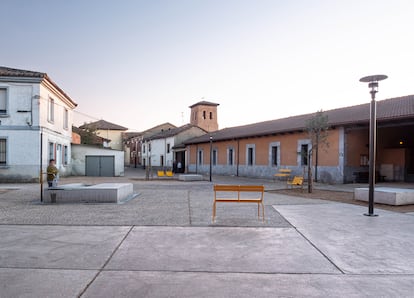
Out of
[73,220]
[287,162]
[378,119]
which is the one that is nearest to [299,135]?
[287,162]

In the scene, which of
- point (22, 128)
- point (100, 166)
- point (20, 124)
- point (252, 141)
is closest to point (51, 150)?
point (22, 128)

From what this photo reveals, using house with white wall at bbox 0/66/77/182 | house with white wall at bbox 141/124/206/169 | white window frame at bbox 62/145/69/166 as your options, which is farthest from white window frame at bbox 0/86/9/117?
house with white wall at bbox 141/124/206/169

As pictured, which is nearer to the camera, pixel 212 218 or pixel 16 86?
pixel 212 218

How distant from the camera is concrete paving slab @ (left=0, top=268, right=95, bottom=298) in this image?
3514 millimetres

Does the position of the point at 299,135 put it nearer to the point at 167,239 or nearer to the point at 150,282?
the point at 167,239

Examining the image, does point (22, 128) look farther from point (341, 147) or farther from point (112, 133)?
point (112, 133)

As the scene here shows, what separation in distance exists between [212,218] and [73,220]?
3251 millimetres

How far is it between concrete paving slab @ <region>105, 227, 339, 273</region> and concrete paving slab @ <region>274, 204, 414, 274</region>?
0.35m

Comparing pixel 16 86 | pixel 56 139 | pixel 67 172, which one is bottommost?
pixel 67 172

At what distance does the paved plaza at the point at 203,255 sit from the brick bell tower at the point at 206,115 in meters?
52.0

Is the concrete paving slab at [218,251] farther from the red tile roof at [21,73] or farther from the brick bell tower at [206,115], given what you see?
the brick bell tower at [206,115]

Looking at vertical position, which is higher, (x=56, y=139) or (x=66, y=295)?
(x=56, y=139)

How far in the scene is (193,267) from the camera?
4.43m

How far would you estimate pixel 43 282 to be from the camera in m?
3.82
